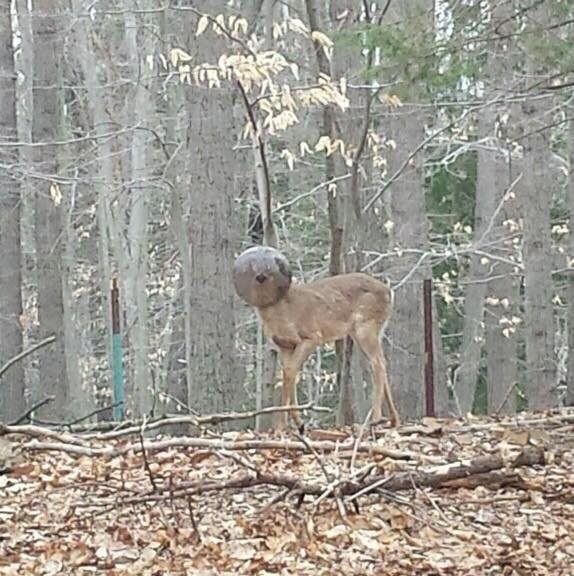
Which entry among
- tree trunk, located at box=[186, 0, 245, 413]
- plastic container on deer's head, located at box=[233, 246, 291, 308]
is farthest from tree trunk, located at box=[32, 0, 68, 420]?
plastic container on deer's head, located at box=[233, 246, 291, 308]

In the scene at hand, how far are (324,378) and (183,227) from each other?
3.67 meters

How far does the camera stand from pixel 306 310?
26.5 feet

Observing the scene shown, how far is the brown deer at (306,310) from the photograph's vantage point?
7859 mm

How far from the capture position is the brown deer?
786 centimetres

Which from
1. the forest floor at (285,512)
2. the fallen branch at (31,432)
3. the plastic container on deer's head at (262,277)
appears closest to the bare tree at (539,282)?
the plastic container on deer's head at (262,277)

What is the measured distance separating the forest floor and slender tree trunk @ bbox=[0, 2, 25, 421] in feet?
30.0

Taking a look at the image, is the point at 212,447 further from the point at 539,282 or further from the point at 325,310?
the point at 539,282

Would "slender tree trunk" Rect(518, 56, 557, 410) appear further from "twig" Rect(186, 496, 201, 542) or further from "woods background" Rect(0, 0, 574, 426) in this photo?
"twig" Rect(186, 496, 201, 542)

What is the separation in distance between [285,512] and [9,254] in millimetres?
11097

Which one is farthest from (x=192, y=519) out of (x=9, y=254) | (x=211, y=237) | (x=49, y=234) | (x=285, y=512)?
(x=49, y=234)

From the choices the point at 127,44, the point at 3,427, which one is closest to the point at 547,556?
the point at 3,427

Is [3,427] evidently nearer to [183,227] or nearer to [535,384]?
[535,384]

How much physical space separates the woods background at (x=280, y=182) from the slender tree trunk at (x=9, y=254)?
30 mm

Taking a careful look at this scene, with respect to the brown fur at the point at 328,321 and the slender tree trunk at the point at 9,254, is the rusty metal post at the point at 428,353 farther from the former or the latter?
the slender tree trunk at the point at 9,254
